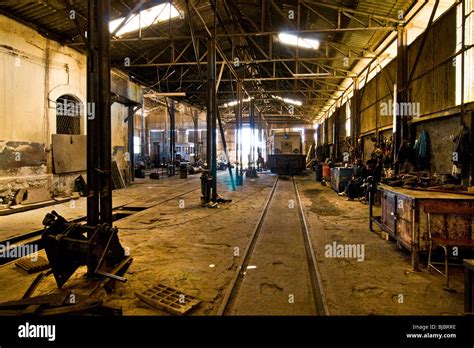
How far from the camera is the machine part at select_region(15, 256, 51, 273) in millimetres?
4664

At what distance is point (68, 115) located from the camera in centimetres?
1198

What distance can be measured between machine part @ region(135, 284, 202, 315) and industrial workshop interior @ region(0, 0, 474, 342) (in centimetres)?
2

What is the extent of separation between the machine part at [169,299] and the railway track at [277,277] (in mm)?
365

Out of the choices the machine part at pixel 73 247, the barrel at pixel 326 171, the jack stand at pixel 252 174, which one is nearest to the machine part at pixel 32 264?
the machine part at pixel 73 247

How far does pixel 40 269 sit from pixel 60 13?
28.5 feet

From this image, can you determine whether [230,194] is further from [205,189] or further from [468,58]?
[468,58]

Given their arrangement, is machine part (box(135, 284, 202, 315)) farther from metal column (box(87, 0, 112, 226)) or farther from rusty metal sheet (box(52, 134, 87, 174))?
rusty metal sheet (box(52, 134, 87, 174))

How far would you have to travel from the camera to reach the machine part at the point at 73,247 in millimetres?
3988

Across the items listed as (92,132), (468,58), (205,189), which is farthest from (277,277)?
(205,189)

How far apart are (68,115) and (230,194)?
6.84 m

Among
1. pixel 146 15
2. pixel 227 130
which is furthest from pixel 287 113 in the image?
pixel 146 15

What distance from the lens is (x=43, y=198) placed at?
1017 centimetres

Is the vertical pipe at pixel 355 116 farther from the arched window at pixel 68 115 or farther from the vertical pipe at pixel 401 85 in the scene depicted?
the arched window at pixel 68 115

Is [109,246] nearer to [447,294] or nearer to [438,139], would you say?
[447,294]
